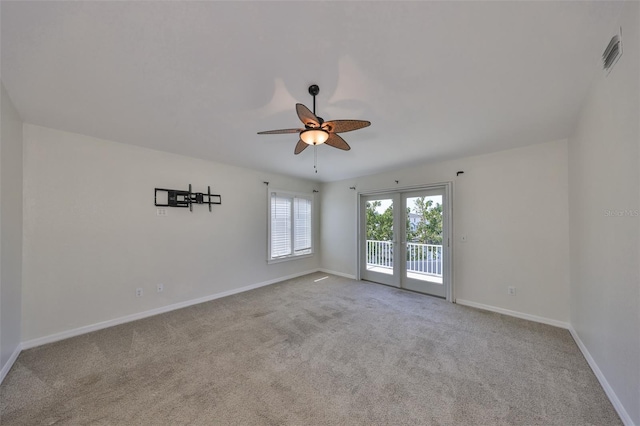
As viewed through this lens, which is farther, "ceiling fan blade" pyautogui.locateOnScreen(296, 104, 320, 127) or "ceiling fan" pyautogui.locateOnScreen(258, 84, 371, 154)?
"ceiling fan" pyautogui.locateOnScreen(258, 84, 371, 154)

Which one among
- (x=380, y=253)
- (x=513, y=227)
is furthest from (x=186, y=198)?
(x=513, y=227)

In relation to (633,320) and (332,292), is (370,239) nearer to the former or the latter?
(332,292)

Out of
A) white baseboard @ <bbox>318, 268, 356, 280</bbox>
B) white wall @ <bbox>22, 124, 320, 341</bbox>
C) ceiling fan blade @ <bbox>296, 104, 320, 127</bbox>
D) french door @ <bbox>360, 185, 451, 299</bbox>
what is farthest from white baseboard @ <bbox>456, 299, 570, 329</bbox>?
white wall @ <bbox>22, 124, 320, 341</bbox>

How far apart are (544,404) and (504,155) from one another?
315 cm

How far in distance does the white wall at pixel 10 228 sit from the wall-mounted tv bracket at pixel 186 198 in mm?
1335

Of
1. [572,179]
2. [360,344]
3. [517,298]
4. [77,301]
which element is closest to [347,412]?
[360,344]

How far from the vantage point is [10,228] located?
2.22m

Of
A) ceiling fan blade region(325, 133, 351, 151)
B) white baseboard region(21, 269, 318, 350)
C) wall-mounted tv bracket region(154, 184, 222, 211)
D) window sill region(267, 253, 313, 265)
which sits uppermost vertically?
ceiling fan blade region(325, 133, 351, 151)

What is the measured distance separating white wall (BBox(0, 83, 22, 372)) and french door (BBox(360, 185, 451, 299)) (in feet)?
16.6

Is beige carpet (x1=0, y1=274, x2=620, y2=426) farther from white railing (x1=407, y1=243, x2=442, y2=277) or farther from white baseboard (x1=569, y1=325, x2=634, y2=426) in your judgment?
white railing (x1=407, y1=243, x2=442, y2=277)

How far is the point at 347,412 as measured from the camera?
5.52 feet

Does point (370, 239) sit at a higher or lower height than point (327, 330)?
higher

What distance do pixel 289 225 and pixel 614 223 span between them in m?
4.85

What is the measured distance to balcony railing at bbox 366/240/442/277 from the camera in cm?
427
